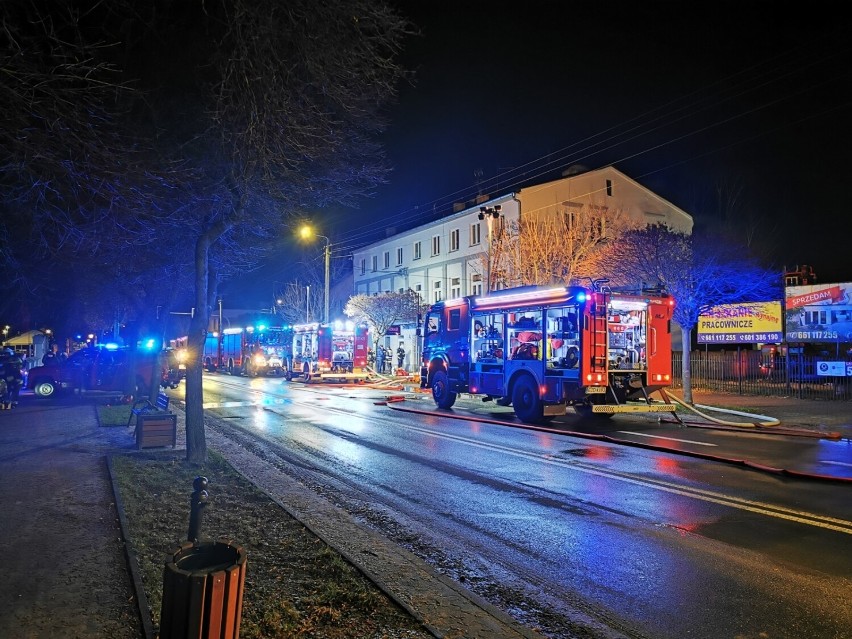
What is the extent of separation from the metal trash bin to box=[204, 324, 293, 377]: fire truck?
3484cm

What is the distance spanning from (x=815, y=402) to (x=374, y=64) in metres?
19.4

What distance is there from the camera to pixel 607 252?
2464 centimetres

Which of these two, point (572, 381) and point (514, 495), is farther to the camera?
point (572, 381)

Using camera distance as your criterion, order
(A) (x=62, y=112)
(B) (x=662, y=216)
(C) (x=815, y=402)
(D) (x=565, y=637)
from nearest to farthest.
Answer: (D) (x=565, y=637) < (A) (x=62, y=112) < (C) (x=815, y=402) < (B) (x=662, y=216)

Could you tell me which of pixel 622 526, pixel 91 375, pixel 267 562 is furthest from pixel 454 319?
pixel 91 375

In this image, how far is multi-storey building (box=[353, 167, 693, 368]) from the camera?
39.4 metres

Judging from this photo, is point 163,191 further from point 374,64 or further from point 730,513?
point 730,513

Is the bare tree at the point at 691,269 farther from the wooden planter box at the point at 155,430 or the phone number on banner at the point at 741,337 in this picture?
the wooden planter box at the point at 155,430

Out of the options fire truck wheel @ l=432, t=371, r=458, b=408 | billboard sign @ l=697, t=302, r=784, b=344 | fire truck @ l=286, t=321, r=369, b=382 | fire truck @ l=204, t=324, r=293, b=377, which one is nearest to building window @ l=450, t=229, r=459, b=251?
fire truck @ l=286, t=321, r=369, b=382

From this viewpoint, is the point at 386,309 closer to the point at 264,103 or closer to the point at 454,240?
the point at 454,240

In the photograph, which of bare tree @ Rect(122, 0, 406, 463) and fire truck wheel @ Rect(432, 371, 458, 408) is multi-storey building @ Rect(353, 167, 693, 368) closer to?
fire truck wheel @ Rect(432, 371, 458, 408)

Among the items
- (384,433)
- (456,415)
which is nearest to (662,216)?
(456,415)

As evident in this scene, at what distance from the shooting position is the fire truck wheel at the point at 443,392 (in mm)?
19750

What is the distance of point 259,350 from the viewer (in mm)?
41969
